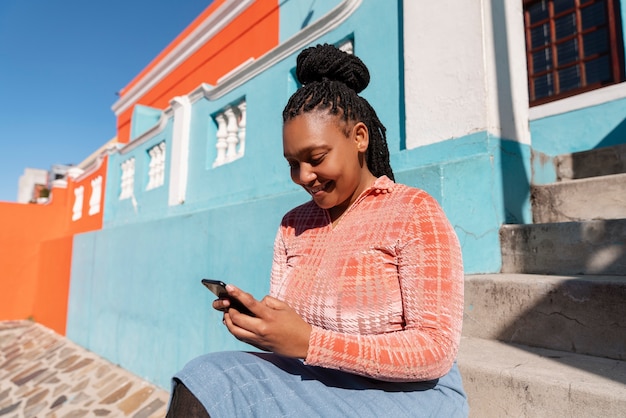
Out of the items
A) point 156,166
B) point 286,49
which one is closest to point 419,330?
point 286,49

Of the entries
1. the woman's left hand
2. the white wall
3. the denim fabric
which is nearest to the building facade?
the white wall

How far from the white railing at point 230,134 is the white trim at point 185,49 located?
293 centimetres

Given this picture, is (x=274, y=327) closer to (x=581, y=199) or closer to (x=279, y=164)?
(x=581, y=199)

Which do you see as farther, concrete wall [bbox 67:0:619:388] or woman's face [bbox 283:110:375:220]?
concrete wall [bbox 67:0:619:388]

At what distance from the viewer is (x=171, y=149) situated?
460cm

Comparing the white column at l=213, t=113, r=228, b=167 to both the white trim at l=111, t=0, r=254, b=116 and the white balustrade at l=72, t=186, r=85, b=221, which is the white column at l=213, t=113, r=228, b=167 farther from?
the white balustrade at l=72, t=186, r=85, b=221

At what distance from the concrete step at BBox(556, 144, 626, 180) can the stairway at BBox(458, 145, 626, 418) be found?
21.7 inches

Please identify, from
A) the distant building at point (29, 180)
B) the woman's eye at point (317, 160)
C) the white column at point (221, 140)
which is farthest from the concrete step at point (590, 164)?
the distant building at point (29, 180)

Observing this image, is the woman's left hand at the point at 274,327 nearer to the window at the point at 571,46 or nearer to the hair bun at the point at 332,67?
the hair bun at the point at 332,67

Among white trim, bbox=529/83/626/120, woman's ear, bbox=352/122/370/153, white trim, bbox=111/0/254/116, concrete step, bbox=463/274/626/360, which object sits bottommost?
concrete step, bbox=463/274/626/360

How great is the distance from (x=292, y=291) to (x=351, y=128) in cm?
49

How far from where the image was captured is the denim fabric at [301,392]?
91 cm

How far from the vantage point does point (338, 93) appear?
1.21 metres

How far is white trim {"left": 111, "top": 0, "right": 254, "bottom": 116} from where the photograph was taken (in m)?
6.37
